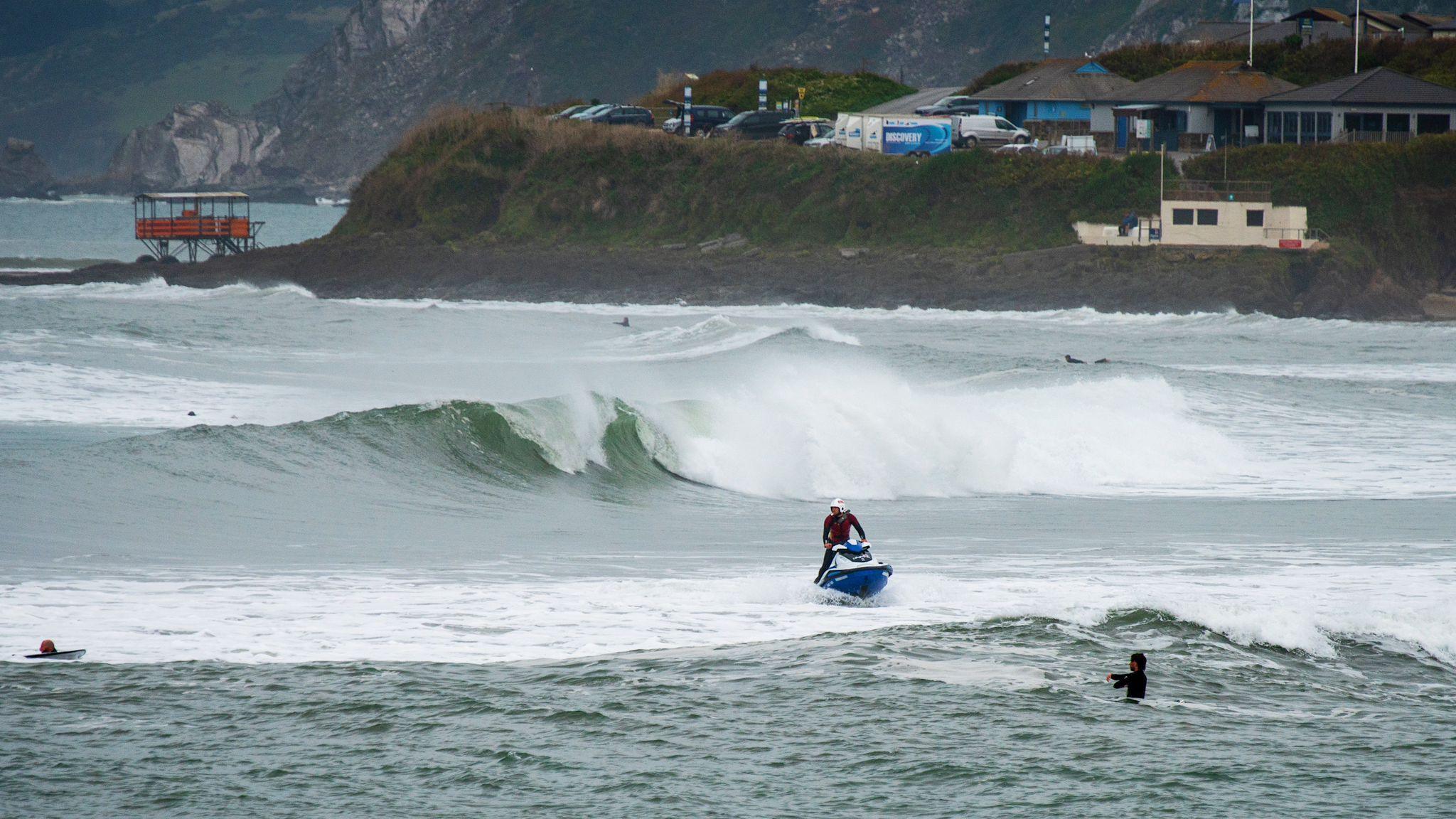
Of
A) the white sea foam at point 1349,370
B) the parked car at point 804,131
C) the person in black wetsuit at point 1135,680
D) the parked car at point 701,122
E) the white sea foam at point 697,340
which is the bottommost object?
the person in black wetsuit at point 1135,680

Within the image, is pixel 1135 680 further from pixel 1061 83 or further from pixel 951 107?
pixel 951 107

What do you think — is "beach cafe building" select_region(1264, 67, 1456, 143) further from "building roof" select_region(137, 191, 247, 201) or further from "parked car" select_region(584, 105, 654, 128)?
"building roof" select_region(137, 191, 247, 201)

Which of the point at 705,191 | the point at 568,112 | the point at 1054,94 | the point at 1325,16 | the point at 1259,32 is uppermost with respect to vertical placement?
the point at 1325,16

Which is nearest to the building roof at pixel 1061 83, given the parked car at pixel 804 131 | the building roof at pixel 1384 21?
the parked car at pixel 804 131

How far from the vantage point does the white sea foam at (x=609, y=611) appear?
43.1 feet

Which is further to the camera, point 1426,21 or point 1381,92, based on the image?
point 1426,21

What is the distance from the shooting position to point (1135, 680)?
11.9m

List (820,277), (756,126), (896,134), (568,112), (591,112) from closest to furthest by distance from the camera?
(820,277) → (896,134) → (756,126) → (591,112) → (568,112)

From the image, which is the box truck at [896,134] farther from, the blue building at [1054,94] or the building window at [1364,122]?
the building window at [1364,122]

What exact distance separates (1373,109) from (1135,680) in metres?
57.6

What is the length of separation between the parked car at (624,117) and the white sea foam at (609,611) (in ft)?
212

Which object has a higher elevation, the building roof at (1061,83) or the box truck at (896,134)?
the building roof at (1061,83)

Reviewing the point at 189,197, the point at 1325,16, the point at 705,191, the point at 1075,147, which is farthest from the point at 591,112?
the point at 1325,16

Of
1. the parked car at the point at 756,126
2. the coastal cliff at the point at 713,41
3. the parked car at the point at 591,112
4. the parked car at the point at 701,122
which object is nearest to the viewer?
the parked car at the point at 756,126
